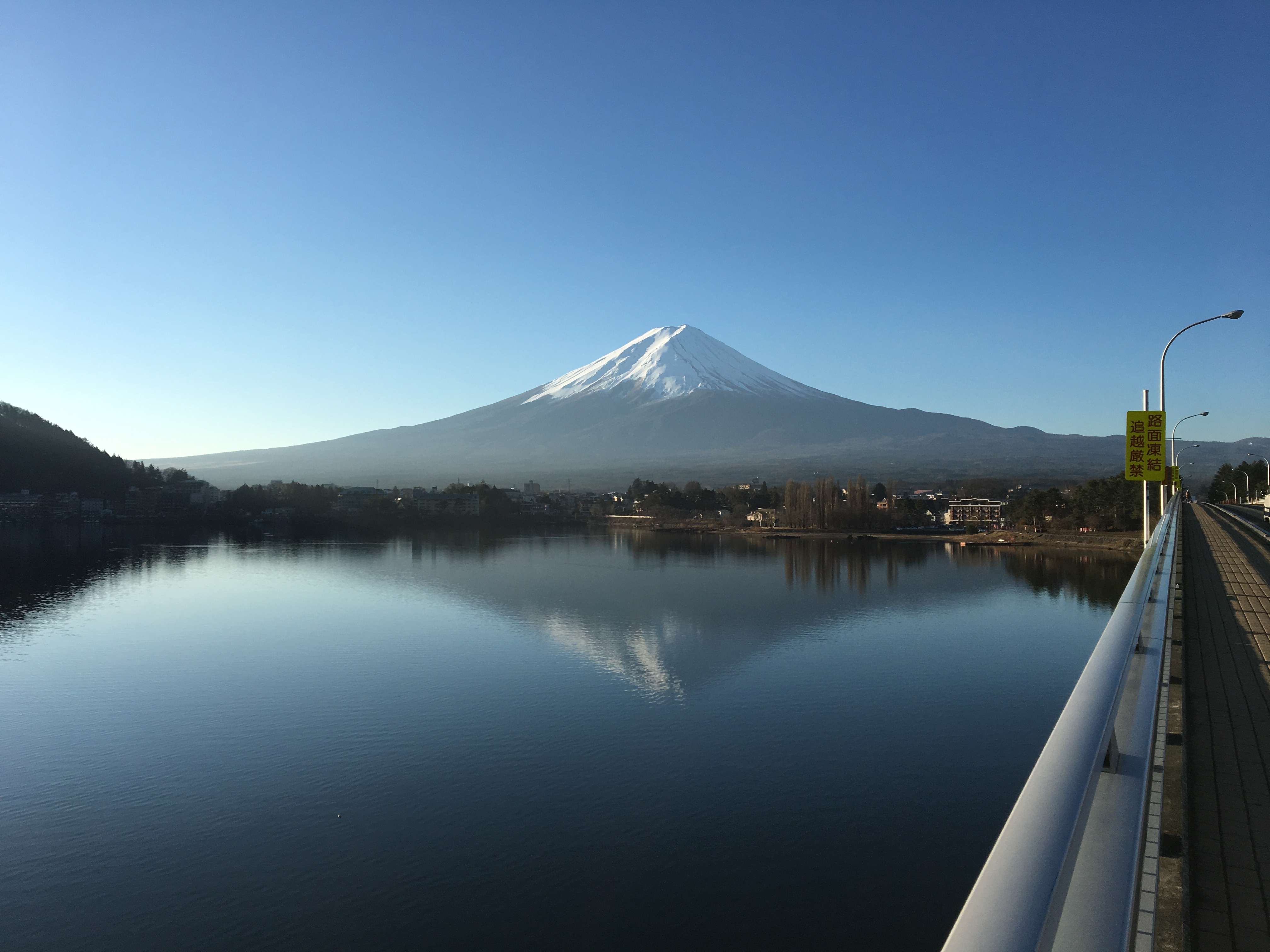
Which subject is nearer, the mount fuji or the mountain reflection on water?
the mountain reflection on water

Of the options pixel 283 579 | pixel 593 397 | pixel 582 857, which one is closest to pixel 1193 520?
pixel 582 857

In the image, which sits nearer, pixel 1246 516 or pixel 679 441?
pixel 1246 516

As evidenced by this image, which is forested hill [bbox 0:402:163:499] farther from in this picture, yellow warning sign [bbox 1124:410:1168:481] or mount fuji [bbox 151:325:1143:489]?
yellow warning sign [bbox 1124:410:1168:481]

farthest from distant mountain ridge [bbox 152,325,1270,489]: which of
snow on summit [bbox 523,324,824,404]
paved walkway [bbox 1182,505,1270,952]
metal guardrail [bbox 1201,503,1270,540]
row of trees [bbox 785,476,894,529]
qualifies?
paved walkway [bbox 1182,505,1270,952]

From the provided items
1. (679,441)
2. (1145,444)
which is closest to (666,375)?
(679,441)

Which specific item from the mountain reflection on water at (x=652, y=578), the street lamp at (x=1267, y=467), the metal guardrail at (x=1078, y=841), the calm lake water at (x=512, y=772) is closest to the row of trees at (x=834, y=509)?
the mountain reflection on water at (x=652, y=578)

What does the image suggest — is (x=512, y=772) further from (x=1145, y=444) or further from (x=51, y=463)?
(x=51, y=463)

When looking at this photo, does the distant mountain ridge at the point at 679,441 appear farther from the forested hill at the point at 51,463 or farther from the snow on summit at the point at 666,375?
the forested hill at the point at 51,463

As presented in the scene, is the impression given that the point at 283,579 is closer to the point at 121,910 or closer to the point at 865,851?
the point at 121,910
